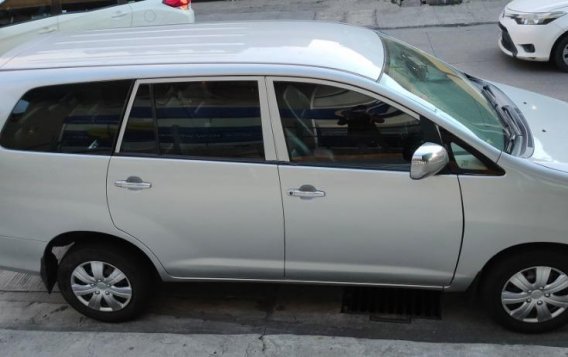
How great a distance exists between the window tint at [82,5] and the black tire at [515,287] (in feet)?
22.2

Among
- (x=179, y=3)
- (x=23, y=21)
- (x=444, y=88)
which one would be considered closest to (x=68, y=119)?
(x=444, y=88)

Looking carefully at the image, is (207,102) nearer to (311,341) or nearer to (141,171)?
(141,171)

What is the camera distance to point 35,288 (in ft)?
14.3

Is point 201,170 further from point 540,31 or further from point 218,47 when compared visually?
point 540,31

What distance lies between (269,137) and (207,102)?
1.31 feet

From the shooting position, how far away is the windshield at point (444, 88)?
3379mm

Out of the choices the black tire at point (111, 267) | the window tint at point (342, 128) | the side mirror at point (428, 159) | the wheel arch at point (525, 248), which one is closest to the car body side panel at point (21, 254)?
the black tire at point (111, 267)

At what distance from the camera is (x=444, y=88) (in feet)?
12.2

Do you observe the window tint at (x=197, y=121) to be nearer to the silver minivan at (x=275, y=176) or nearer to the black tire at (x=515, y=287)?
the silver minivan at (x=275, y=176)

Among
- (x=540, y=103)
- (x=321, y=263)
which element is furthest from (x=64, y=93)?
(x=540, y=103)

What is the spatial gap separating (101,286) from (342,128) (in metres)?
1.70

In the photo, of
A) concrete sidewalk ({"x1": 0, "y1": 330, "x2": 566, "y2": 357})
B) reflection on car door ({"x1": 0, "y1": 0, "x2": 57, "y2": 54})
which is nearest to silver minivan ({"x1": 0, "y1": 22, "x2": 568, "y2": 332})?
concrete sidewalk ({"x1": 0, "y1": 330, "x2": 566, "y2": 357})

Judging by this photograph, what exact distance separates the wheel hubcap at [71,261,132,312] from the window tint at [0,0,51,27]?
548cm

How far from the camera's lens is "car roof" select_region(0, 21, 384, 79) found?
135 inches
